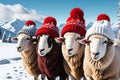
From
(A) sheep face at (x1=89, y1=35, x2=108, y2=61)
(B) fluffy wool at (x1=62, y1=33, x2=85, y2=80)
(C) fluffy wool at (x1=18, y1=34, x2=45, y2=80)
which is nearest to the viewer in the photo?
(A) sheep face at (x1=89, y1=35, x2=108, y2=61)

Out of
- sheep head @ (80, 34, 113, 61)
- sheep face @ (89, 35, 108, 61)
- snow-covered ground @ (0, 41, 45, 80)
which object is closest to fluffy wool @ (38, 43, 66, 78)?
sheep head @ (80, 34, 113, 61)

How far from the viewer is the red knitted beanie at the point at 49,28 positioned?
7.73 meters

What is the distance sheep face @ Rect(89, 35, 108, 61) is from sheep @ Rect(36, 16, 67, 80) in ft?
4.47

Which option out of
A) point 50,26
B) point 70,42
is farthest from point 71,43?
point 50,26

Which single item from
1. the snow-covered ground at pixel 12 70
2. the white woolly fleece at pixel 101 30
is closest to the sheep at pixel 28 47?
the white woolly fleece at pixel 101 30

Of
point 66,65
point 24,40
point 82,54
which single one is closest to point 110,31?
point 82,54

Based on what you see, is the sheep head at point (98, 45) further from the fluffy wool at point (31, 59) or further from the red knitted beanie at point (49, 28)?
the fluffy wool at point (31, 59)

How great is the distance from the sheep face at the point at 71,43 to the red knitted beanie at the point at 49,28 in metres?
0.59

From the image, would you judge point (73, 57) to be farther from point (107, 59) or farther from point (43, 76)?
point (43, 76)

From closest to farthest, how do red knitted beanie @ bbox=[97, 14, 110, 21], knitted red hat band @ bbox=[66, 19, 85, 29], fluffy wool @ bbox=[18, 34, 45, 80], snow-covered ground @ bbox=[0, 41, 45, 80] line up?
red knitted beanie @ bbox=[97, 14, 110, 21]
knitted red hat band @ bbox=[66, 19, 85, 29]
fluffy wool @ bbox=[18, 34, 45, 80]
snow-covered ground @ bbox=[0, 41, 45, 80]

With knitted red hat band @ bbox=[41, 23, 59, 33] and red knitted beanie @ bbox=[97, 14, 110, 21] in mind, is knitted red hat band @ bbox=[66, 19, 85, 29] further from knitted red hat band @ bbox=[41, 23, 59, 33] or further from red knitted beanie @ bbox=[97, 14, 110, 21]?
red knitted beanie @ bbox=[97, 14, 110, 21]

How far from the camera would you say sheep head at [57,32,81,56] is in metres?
7.04

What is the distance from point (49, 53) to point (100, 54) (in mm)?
1673

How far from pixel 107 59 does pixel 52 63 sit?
1.65 m
